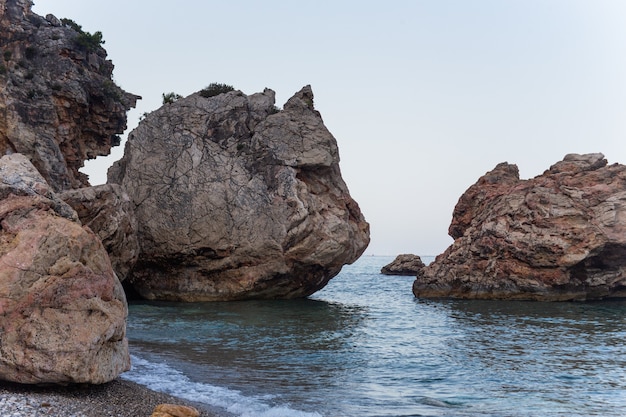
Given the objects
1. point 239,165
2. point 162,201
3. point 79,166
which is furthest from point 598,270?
point 79,166

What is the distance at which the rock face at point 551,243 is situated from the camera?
37.6m

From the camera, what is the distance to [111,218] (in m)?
27.2

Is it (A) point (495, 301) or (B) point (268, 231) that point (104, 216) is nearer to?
(B) point (268, 231)

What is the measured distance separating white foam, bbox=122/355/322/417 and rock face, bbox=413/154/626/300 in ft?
99.5

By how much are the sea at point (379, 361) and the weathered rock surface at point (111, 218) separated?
303cm

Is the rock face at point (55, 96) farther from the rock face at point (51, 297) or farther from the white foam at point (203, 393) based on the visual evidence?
the rock face at point (51, 297)

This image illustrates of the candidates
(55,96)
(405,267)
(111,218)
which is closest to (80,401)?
(111,218)

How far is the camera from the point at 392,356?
19.2 m

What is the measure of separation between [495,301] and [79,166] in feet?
97.3

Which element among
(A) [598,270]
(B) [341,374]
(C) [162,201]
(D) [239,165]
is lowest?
(B) [341,374]

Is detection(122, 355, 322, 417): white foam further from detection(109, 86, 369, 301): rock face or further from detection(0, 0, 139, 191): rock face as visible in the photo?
detection(109, 86, 369, 301): rock face

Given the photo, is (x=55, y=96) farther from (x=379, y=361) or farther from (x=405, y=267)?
(x=405, y=267)

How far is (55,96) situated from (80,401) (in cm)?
2789

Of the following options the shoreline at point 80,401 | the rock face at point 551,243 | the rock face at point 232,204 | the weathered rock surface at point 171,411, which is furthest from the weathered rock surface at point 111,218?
the rock face at point 551,243
